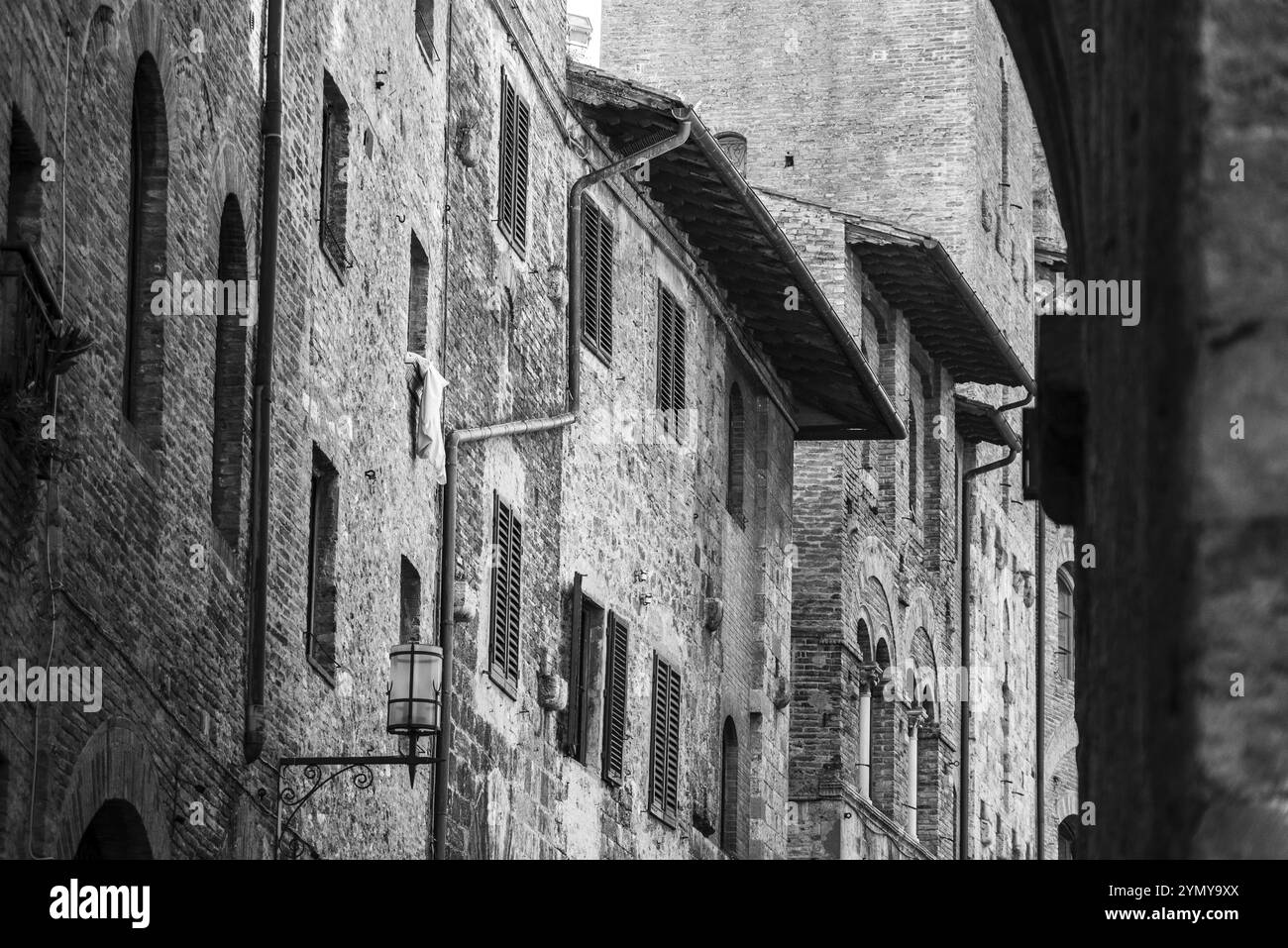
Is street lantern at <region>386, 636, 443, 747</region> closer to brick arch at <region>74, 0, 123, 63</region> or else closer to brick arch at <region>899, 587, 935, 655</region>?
brick arch at <region>74, 0, 123, 63</region>

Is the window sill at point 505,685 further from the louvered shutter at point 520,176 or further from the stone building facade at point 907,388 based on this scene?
the stone building facade at point 907,388

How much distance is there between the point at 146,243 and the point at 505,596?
6.59 m

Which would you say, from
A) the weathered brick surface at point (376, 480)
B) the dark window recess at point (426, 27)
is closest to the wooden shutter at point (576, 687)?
the weathered brick surface at point (376, 480)

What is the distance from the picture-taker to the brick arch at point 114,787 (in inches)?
449

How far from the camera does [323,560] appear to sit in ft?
51.6

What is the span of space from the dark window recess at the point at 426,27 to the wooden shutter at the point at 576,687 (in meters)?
4.39

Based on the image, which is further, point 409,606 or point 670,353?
point 670,353

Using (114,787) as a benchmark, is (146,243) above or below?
above

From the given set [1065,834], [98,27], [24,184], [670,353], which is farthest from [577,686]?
[1065,834]

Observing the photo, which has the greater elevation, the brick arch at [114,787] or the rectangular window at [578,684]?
the rectangular window at [578,684]

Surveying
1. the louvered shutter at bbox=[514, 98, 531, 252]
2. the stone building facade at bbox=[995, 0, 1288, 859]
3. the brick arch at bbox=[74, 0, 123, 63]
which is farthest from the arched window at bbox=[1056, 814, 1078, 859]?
the stone building facade at bbox=[995, 0, 1288, 859]

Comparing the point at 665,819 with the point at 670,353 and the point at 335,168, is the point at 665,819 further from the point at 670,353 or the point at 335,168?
the point at 335,168

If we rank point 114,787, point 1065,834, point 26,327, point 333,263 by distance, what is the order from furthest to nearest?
point 1065,834
point 333,263
point 114,787
point 26,327

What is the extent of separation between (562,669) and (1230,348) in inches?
624
